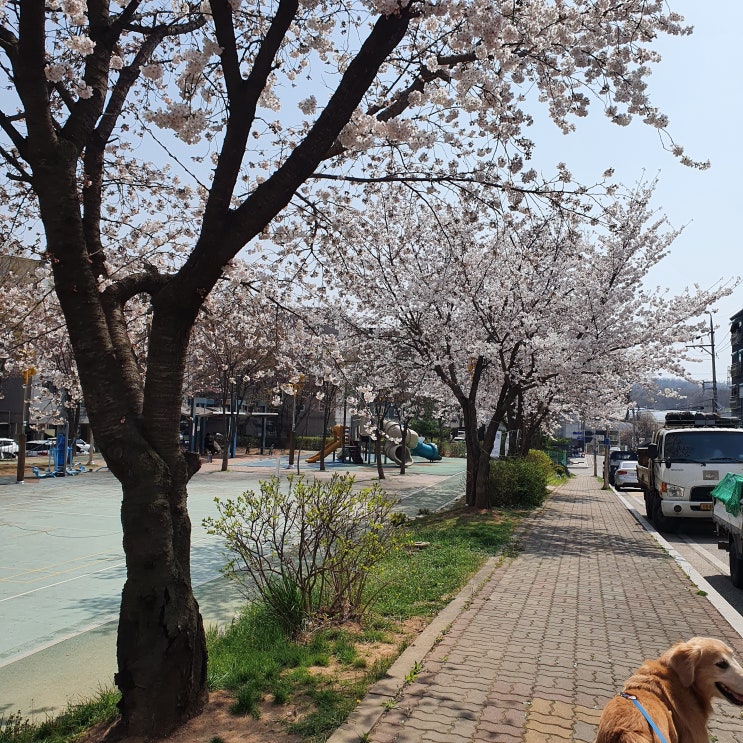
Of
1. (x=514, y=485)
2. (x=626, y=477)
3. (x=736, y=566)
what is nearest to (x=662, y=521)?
(x=514, y=485)

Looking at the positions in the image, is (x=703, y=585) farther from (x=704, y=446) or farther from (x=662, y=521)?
(x=662, y=521)

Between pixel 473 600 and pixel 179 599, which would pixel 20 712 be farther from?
pixel 473 600

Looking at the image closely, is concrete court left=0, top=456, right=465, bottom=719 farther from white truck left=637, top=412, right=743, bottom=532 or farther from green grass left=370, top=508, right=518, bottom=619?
white truck left=637, top=412, right=743, bottom=532

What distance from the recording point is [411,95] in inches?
231

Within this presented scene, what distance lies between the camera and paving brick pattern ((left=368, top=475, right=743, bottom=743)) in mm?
4395

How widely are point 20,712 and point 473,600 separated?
458cm

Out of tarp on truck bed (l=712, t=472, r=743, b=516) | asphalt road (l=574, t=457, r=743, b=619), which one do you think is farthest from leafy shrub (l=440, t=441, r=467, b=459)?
tarp on truck bed (l=712, t=472, r=743, b=516)

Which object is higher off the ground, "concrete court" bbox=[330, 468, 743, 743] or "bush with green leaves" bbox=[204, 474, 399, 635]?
"bush with green leaves" bbox=[204, 474, 399, 635]

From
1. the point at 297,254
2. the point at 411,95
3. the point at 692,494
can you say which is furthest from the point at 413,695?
the point at 692,494

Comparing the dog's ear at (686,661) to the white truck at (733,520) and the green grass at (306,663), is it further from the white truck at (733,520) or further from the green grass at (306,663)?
the white truck at (733,520)

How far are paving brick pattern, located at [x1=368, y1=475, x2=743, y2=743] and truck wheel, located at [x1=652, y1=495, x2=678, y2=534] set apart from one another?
3473 mm

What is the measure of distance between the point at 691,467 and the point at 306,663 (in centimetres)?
1106

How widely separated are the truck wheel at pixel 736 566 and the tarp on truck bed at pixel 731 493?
0.47 meters

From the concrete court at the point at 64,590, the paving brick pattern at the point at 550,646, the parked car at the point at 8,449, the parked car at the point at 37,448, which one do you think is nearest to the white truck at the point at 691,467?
the paving brick pattern at the point at 550,646
